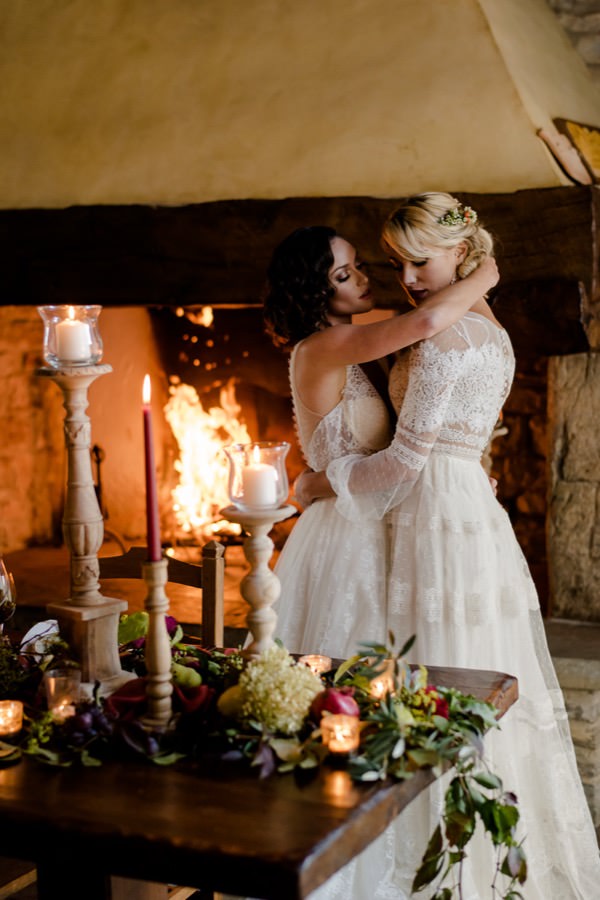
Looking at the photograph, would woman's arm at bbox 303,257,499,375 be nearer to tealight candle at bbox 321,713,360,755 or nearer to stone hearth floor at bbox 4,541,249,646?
tealight candle at bbox 321,713,360,755

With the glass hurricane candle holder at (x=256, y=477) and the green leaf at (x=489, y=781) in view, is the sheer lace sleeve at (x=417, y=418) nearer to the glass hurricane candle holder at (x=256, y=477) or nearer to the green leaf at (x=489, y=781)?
the glass hurricane candle holder at (x=256, y=477)

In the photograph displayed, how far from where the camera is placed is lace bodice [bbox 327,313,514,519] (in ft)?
7.51

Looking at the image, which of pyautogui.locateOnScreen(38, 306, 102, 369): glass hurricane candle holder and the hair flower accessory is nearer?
pyautogui.locateOnScreen(38, 306, 102, 369): glass hurricane candle holder

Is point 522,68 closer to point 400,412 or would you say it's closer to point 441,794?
point 400,412

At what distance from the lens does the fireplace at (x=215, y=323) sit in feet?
10.0

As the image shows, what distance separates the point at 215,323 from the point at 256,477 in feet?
9.36

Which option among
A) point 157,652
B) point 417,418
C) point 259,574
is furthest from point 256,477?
point 417,418

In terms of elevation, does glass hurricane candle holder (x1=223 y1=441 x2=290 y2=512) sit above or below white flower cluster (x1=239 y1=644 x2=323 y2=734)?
above

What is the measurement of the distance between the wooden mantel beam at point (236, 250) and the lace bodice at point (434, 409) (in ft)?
2.22

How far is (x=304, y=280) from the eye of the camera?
2.47m

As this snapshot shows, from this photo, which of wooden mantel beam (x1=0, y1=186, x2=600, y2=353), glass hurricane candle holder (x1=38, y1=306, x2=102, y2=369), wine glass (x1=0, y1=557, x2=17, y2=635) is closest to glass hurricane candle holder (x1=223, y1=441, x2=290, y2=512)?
glass hurricane candle holder (x1=38, y1=306, x2=102, y2=369)

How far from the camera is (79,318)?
1.55 m

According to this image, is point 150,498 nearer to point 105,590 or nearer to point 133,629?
point 133,629

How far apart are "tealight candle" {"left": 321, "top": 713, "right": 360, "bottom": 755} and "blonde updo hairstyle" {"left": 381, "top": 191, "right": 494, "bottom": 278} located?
4.12 feet
